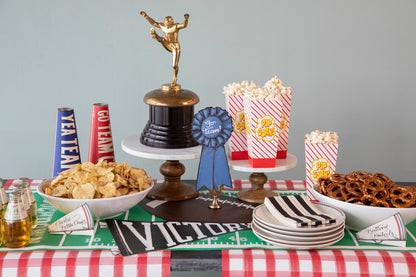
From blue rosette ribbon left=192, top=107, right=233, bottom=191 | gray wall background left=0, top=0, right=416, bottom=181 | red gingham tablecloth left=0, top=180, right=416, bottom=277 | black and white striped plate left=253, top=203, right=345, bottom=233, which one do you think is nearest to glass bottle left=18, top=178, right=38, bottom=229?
red gingham tablecloth left=0, top=180, right=416, bottom=277

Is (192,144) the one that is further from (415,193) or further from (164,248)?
(415,193)

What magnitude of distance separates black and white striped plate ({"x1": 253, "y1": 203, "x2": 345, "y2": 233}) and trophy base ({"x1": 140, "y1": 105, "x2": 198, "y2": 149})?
40cm

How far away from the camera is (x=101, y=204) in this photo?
55.1 inches

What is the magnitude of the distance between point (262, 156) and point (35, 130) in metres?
2.18

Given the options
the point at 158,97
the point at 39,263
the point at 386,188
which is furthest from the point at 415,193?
the point at 39,263

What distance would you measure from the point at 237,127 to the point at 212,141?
17 cm

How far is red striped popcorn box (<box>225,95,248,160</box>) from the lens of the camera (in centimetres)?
164

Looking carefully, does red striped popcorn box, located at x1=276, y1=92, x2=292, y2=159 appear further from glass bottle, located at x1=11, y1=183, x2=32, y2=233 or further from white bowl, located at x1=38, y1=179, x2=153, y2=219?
glass bottle, located at x1=11, y1=183, x2=32, y2=233

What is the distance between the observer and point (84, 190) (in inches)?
55.3

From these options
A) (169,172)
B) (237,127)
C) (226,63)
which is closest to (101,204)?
(169,172)

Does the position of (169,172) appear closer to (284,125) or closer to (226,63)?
(284,125)

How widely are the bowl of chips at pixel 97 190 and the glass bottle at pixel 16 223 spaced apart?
0.15 meters

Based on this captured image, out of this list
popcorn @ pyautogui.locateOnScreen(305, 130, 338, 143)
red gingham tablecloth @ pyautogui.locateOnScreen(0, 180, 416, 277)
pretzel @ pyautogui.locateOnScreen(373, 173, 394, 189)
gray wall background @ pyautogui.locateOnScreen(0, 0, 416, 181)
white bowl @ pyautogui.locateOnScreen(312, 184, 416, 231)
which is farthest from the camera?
gray wall background @ pyautogui.locateOnScreen(0, 0, 416, 181)

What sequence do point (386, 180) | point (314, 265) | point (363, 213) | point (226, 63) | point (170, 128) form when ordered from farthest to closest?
point (226, 63), point (170, 128), point (386, 180), point (363, 213), point (314, 265)
